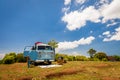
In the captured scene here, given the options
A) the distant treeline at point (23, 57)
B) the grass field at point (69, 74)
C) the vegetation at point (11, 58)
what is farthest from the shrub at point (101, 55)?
the grass field at point (69, 74)

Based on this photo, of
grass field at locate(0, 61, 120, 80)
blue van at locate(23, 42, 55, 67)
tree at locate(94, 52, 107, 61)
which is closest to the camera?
grass field at locate(0, 61, 120, 80)

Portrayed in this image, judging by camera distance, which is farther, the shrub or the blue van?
the shrub

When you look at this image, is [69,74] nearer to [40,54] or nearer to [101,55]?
[40,54]

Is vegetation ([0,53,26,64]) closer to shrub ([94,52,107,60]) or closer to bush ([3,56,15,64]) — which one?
bush ([3,56,15,64])

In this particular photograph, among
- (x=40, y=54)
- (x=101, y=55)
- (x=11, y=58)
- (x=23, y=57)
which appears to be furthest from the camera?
(x=101, y=55)

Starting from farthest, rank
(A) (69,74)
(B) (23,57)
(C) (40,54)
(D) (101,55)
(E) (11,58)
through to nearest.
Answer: (D) (101,55), (B) (23,57), (E) (11,58), (C) (40,54), (A) (69,74)

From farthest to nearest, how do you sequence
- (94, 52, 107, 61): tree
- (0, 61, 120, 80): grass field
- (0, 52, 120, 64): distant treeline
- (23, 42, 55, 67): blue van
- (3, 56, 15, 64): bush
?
1. (94, 52, 107, 61): tree
2. (0, 52, 120, 64): distant treeline
3. (3, 56, 15, 64): bush
4. (23, 42, 55, 67): blue van
5. (0, 61, 120, 80): grass field

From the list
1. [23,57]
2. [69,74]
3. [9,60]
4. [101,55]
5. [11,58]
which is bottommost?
[69,74]

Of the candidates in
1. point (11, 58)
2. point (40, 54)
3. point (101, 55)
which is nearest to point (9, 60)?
point (11, 58)

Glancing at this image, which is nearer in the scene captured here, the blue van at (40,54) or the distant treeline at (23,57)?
the blue van at (40,54)

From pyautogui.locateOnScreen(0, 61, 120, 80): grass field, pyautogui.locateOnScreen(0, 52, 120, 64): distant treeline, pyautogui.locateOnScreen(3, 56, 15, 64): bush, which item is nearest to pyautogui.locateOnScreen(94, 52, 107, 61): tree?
pyautogui.locateOnScreen(0, 52, 120, 64): distant treeline

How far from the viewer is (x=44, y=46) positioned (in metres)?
25.4

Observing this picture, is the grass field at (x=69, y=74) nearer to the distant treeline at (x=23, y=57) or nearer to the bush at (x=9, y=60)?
the bush at (x=9, y=60)

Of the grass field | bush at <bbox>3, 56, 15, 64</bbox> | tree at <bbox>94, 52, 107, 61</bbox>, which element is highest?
tree at <bbox>94, 52, 107, 61</bbox>
